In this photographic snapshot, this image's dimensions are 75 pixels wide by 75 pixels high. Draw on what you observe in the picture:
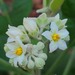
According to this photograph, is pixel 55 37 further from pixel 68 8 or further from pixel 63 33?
pixel 68 8

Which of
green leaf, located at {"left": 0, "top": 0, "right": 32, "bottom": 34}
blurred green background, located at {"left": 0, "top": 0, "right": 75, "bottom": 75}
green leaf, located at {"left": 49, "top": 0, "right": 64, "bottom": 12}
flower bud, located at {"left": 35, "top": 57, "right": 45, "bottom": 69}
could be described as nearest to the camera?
flower bud, located at {"left": 35, "top": 57, "right": 45, "bottom": 69}

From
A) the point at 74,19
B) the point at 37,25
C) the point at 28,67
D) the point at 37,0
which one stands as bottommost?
the point at 28,67

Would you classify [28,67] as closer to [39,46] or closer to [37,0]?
[39,46]

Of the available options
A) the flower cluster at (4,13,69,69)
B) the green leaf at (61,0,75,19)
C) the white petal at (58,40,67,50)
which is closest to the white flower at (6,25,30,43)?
the flower cluster at (4,13,69,69)

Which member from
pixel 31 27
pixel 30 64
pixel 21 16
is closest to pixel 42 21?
pixel 31 27

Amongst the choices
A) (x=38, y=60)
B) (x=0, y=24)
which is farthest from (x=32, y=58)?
→ (x=0, y=24)

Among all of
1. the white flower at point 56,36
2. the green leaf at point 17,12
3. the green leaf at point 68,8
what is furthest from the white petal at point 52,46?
the green leaf at point 17,12

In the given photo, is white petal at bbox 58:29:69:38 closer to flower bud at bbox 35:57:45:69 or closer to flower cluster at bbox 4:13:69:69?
flower cluster at bbox 4:13:69:69
